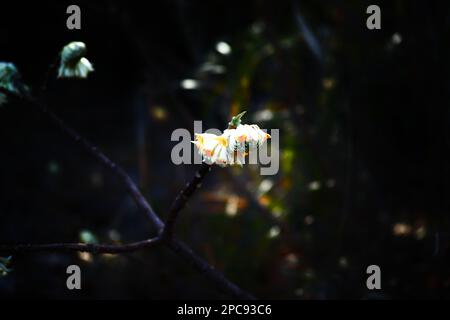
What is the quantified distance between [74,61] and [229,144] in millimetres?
302

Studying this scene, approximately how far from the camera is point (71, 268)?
1167 mm

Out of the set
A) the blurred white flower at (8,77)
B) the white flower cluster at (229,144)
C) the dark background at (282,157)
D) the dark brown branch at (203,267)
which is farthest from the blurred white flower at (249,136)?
the dark background at (282,157)

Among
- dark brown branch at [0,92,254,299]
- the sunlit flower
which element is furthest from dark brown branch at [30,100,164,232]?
the sunlit flower

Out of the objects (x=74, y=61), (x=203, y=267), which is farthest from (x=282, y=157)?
(x=74, y=61)

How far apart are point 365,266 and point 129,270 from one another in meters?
0.68

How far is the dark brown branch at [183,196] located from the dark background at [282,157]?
59cm

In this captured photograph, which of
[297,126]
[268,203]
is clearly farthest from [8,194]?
[297,126]

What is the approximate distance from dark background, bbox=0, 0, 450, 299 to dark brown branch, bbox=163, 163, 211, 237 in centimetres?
59

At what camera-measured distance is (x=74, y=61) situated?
667 millimetres

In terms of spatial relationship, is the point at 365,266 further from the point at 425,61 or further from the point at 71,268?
the point at 71,268

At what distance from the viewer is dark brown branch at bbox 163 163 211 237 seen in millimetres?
531
